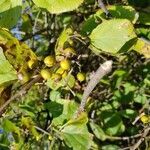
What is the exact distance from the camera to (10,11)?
4.22ft

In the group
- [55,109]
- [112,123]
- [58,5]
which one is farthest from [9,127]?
[112,123]

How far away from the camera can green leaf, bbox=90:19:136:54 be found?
1.28 m

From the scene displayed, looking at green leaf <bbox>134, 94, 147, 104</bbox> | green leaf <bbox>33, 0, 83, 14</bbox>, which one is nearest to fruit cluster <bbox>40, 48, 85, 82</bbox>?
green leaf <bbox>33, 0, 83, 14</bbox>

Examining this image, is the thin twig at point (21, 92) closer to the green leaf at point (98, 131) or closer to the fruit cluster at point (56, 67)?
the fruit cluster at point (56, 67)

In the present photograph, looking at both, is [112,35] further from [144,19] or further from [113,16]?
[144,19]

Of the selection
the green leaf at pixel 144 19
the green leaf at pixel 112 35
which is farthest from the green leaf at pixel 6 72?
the green leaf at pixel 144 19

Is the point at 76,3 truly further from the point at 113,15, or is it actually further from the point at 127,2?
the point at 127,2

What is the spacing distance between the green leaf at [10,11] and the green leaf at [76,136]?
14.0 inches

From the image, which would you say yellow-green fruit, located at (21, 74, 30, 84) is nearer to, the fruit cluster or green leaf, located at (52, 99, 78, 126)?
the fruit cluster

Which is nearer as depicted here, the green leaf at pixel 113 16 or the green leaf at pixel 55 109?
the green leaf at pixel 113 16

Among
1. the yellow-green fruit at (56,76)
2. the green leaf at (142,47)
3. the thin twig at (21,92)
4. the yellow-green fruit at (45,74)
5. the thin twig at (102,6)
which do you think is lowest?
the green leaf at (142,47)

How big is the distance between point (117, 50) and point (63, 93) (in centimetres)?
40

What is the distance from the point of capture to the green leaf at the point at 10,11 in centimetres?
128

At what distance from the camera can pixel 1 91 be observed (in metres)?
1.29
